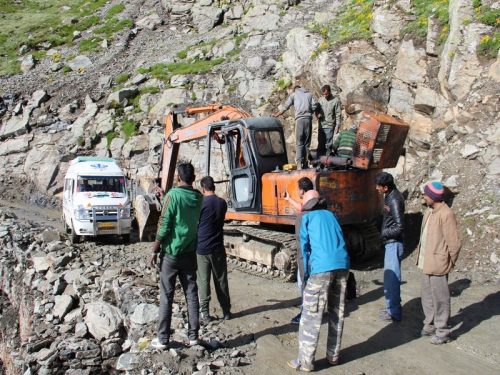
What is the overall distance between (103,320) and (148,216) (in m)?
6.27

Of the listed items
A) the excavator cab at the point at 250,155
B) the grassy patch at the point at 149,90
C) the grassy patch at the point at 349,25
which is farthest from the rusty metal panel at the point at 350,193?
the grassy patch at the point at 149,90

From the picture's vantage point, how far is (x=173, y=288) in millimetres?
5961

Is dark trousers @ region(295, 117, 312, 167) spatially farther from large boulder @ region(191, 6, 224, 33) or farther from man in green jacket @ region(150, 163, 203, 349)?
large boulder @ region(191, 6, 224, 33)

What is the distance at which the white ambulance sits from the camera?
44.5 ft

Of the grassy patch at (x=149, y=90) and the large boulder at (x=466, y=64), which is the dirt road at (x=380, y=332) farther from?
the grassy patch at (x=149, y=90)

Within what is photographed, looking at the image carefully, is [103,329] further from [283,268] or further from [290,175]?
[290,175]

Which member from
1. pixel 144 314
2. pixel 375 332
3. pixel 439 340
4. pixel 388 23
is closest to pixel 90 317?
pixel 144 314

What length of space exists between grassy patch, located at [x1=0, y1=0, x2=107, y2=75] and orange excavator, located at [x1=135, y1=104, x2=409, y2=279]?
80.9ft

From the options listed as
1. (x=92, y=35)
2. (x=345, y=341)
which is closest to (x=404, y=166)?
(x=345, y=341)

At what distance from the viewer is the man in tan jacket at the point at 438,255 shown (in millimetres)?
6066

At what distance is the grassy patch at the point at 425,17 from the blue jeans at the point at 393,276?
28.9 feet

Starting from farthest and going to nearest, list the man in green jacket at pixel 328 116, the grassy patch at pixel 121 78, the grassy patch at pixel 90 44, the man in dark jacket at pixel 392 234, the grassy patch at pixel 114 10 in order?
the grassy patch at pixel 114 10
the grassy patch at pixel 90 44
the grassy patch at pixel 121 78
the man in green jacket at pixel 328 116
the man in dark jacket at pixel 392 234

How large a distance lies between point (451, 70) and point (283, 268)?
22.8 ft

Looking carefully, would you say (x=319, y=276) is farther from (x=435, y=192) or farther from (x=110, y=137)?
(x=110, y=137)
